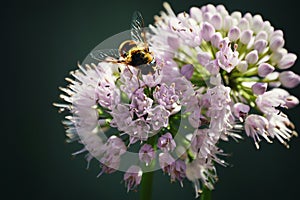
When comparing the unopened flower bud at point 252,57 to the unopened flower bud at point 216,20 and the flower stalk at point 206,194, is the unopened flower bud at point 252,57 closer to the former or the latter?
the unopened flower bud at point 216,20

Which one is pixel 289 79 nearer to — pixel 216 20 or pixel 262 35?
pixel 262 35

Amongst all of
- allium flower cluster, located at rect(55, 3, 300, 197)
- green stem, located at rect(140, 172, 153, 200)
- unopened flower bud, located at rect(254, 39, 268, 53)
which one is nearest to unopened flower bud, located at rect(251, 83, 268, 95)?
allium flower cluster, located at rect(55, 3, 300, 197)

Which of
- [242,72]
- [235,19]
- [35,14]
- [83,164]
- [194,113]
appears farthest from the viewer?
[35,14]

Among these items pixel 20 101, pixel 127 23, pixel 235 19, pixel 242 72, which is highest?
pixel 127 23

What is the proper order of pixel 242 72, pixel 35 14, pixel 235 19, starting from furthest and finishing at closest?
pixel 35 14 < pixel 235 19 < pixel 242 72

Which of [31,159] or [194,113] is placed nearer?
[194,113]

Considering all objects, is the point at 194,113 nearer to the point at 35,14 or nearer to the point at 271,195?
the point at 271,195

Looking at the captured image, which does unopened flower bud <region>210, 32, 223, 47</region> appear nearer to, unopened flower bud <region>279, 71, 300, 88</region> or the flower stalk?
unopened flower bud <region>279, 71, 300, 88</region>

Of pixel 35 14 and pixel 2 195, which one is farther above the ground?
pixel 35 14

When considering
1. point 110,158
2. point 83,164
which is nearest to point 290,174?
point 83,164
